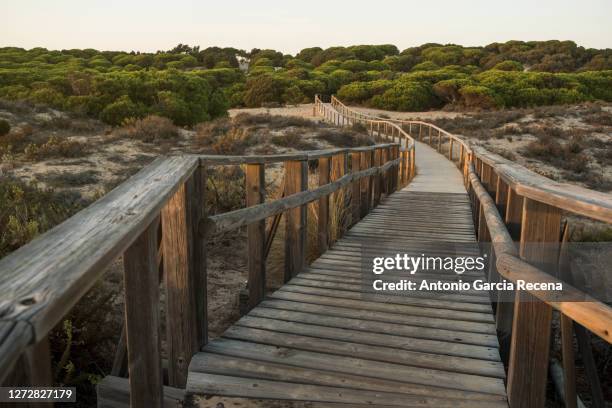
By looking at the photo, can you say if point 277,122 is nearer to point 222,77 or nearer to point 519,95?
point 519,95

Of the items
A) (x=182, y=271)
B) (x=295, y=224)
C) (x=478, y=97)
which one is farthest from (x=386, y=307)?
(x=478, y=97)

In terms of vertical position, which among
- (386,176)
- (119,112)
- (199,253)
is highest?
(119,112)

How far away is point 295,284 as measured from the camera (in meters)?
4.27

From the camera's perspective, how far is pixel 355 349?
118 inches

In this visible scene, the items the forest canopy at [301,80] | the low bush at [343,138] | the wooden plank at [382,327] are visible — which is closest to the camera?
the wooden plank at [382,327]

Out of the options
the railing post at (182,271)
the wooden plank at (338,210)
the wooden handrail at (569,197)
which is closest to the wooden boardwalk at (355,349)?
the railing post at (182,271)

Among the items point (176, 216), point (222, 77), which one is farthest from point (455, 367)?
point (222, 77)

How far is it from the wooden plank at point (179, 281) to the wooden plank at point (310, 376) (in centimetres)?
11

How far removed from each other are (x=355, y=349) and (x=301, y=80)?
43974mm

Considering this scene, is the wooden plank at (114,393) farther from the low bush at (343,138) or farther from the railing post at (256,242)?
the low bush at (343,138)

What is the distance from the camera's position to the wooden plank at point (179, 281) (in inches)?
107

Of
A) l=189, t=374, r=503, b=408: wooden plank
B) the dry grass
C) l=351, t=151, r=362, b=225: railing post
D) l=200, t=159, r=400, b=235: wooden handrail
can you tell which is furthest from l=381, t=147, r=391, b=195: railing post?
l=189, t=374, r=503, b=408: wooden plank

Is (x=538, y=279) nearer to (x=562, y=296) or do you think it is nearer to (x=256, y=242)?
(x=562, y=296)

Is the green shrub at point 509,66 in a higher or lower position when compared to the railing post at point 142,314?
higher
